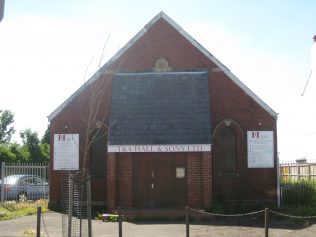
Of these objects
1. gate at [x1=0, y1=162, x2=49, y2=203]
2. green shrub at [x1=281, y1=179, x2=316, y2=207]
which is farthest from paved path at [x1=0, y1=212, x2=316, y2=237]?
gate at [x1=0, y1=162, x2=49, y2=203]

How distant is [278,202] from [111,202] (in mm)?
6888

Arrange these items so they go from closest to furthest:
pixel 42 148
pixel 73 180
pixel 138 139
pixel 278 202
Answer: pixel 73 180 < pixel 138 139 < pixel 278 202 < pixel 42 148

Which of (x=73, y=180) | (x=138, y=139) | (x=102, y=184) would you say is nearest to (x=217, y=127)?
(x=138, y=139)

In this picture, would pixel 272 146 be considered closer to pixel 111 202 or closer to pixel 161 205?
pixel 161 205

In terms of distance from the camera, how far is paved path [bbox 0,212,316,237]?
42.4ft

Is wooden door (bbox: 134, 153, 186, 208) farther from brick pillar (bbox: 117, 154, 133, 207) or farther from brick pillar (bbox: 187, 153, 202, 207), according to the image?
brick pillar (bbox: 187, 153, 202, 207)

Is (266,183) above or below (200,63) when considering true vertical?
below

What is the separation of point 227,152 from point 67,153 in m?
6.81

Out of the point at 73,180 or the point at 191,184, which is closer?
the point at 73,180

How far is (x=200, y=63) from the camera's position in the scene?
20.1 metres

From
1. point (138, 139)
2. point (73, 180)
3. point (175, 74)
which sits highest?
point (175, 74)

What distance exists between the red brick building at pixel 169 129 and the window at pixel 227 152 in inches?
1.7

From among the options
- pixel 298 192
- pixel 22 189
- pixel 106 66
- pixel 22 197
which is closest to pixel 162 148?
pixel 106 66

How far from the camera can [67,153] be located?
1972 cm
